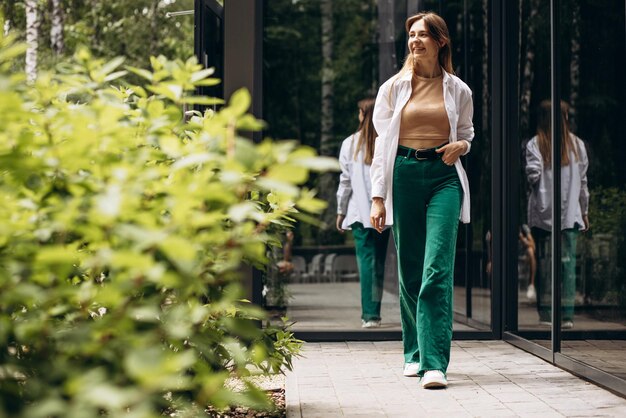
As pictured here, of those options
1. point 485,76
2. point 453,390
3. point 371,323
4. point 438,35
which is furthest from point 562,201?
point 371,323

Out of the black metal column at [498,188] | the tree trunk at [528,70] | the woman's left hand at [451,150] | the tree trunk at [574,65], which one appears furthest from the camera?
the black metal column at [498,188]

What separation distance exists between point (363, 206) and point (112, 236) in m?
6.11

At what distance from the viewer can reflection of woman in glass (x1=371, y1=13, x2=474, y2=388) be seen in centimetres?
522

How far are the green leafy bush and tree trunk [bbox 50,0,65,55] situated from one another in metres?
16.3

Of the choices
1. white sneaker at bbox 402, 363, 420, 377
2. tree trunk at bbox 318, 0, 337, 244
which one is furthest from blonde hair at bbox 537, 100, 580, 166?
tree trunk at bbox 318, 0, 337, 244

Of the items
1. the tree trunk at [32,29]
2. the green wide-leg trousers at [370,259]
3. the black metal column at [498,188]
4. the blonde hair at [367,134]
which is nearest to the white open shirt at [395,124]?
the black metal column at [498,188]

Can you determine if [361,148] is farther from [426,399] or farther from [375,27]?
[426,399]

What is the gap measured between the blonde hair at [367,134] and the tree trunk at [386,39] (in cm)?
31

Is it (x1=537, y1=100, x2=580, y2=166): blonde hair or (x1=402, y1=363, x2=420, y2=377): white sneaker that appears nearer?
(x1=402, y1=363, x2=420, y2=377): white sneaker

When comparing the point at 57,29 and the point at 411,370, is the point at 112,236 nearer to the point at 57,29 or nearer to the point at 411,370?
the point at 411,370

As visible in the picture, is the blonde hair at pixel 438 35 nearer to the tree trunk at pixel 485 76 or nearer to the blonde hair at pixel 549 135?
the blonde hair at pixel 549 135

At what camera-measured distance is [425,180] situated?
17.6 feet

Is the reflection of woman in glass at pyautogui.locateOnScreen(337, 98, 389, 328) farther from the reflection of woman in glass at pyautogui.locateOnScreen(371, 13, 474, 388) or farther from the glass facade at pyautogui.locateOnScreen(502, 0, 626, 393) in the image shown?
the reflection of woman in glass at pyautogui.locateOnScreen(371, 13, 474, 388)

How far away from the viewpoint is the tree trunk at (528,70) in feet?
21.9
